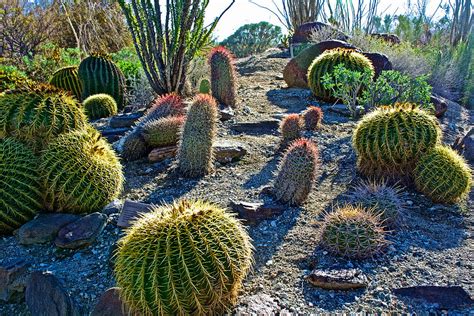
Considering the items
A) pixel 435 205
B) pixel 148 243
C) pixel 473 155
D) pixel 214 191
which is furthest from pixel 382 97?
pixel 148 243

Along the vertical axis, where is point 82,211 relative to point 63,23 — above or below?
below

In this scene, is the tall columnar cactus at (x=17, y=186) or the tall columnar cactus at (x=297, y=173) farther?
the tall columnar cactus at (x=297, y=173)

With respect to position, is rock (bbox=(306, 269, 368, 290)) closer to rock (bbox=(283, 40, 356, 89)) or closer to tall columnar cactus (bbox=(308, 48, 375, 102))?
tall columnar cactus (bbox=(308, 48, 375, 102))

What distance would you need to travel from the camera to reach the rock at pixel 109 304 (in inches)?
106

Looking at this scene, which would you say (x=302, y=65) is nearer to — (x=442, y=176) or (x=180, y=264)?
(x=442, y=176)

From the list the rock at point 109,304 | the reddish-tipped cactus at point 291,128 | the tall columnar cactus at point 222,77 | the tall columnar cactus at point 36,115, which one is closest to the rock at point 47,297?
the rock at point 109,304

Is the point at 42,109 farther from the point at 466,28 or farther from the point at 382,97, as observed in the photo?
the point at 466,28

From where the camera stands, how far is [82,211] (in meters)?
3.67

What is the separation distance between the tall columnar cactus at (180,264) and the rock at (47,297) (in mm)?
694

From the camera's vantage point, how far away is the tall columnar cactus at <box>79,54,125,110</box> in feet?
23.0

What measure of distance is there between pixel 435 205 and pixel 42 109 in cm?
338

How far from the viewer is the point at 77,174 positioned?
3.58m

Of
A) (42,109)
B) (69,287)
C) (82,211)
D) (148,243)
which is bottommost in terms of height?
(69,287)

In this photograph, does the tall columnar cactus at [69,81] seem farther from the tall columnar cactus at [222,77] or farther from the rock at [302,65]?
the rock at [302,65]
